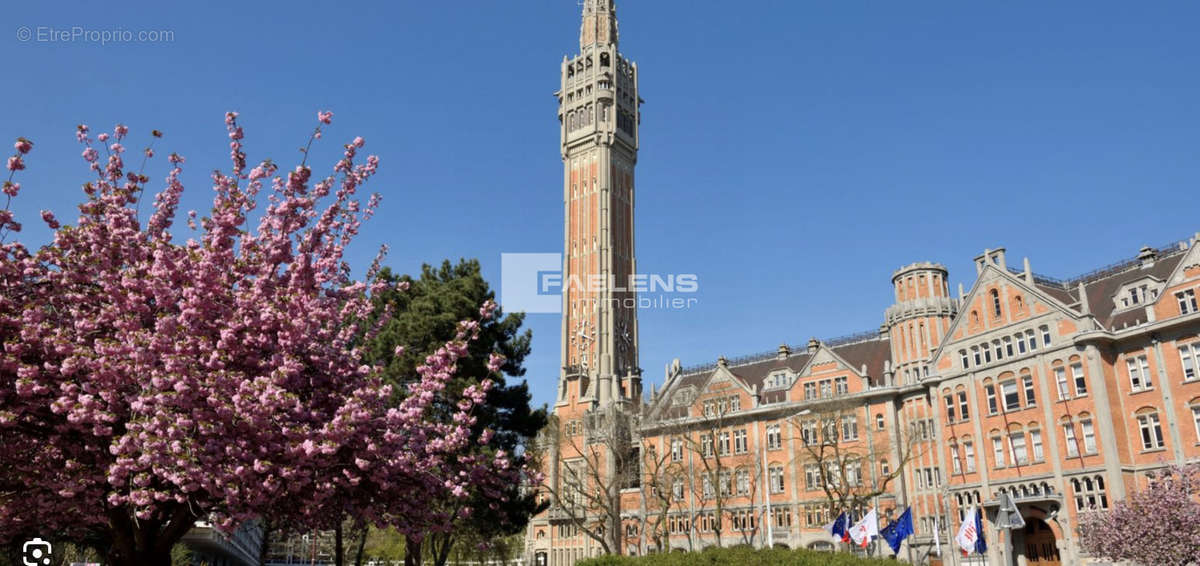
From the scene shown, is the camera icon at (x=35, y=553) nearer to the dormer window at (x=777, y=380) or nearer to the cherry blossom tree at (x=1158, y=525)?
the cherry blossom tree at (x=1158, y=525)

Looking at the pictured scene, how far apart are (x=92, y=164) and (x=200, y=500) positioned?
265 inches

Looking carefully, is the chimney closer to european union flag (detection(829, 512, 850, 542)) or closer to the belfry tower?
european union flag (detection(829, 512, 850, 542))

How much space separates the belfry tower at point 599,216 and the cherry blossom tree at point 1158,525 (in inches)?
1821

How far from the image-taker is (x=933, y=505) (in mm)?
53156

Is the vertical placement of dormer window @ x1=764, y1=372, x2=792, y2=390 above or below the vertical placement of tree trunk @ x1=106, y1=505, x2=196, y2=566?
above

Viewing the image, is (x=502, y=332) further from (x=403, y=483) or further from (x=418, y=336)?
(x=403, y=483)

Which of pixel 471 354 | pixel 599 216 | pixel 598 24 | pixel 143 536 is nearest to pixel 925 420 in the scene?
pixel 471 354

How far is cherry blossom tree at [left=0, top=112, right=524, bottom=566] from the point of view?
45.8 feet

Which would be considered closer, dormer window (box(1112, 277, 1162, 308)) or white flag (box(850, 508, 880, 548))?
white flag (box(850, 508, 880, 548))

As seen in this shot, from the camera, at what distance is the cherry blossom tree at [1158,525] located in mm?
30547

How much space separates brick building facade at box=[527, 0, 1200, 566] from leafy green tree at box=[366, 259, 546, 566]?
2.83 m

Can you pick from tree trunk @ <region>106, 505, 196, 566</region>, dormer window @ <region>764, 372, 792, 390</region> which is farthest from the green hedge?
dormer window @ <region>764, 372, 792, 390</region>

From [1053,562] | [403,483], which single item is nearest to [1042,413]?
[1053,562]

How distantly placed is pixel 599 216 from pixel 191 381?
7876 centimetres
